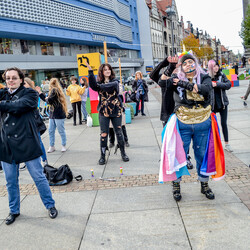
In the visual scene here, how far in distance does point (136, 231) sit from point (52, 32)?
110 ft

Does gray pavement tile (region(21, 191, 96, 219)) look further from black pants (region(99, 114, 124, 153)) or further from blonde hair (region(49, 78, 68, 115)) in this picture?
blonde hair (region(49, 78, 68, 115))

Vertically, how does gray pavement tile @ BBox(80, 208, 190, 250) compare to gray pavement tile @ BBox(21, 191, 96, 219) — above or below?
below

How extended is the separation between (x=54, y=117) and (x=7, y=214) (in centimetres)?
346

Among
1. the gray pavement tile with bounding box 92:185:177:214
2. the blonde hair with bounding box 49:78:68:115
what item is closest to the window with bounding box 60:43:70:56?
the blonde hair with bounding box 49:78:68:115

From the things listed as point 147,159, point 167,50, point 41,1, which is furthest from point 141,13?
point 147,159

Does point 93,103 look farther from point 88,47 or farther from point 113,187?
point 88,47

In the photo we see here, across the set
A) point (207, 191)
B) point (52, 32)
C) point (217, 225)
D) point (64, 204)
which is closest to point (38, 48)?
point (52, 32)

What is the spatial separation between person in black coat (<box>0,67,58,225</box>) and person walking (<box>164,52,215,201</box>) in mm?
1739

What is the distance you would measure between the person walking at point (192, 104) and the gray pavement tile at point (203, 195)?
0.33 feet

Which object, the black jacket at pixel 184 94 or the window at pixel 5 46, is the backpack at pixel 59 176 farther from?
the window at pixel 5 46

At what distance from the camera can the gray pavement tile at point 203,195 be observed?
12.3ft

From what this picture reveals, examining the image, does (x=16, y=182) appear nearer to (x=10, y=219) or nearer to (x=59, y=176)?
(x=10, y=219)

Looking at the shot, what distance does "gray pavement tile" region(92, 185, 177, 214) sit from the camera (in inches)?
148

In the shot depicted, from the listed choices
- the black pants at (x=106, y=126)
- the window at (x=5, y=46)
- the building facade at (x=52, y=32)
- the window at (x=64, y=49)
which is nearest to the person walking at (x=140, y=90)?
the black pants at (x=106, y=126)
